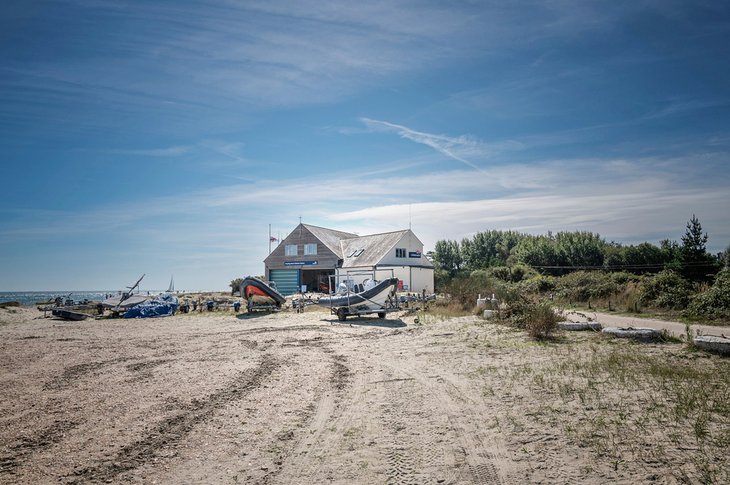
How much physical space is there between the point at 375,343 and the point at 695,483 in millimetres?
10012

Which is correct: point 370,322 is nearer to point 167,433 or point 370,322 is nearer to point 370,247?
point 167,433

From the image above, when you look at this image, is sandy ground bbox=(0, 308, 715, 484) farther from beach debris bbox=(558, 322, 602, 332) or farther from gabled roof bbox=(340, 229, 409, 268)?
gabled roof bbox=(340, 229, 409, 268)

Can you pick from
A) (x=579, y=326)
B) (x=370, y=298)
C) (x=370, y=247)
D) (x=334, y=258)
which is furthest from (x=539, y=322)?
(x=334, y=258)

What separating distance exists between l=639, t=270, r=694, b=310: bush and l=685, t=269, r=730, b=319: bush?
947 millimetres

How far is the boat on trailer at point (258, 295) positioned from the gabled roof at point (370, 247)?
1602 centimetres

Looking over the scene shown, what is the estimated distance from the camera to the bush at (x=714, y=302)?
14836 millimetres

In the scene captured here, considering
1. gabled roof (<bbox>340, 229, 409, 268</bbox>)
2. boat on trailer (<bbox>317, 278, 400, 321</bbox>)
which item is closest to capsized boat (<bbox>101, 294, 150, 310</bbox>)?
boat on trailer (<bbox>317, 278, 400, 321</bbox>)

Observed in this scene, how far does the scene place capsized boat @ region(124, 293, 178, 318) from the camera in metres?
27.2

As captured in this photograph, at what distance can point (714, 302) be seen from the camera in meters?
15.3

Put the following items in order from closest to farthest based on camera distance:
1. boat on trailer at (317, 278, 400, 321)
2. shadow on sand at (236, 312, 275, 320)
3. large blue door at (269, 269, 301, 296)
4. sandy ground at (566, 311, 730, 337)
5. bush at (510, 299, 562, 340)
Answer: sandy ground at (566, 311, 730, 337) → bush at (510, 299, 562, 340) → boat on trailer at (317, 278, 400, 321) → shadow on sand at (236, 312, 275, 320) → large blue door at (269, 269, 301, 296)

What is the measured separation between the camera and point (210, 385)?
8.59 meters

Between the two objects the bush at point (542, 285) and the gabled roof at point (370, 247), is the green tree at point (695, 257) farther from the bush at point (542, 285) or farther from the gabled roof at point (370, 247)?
the gabled roof at point (370, 247)

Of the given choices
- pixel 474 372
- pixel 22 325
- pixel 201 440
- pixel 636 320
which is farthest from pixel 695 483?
pixel 22 325

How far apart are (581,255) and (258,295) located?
35.4 metres
